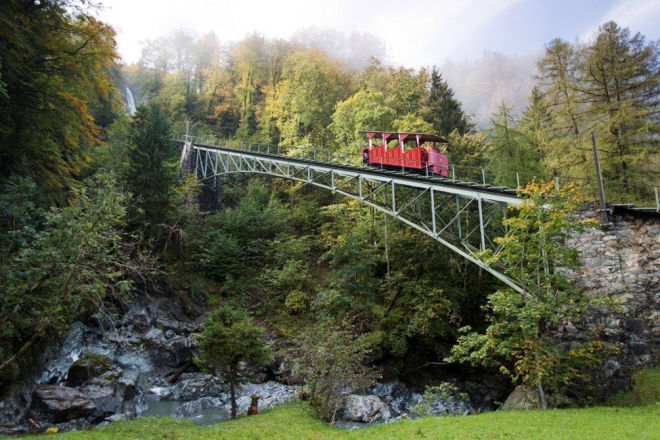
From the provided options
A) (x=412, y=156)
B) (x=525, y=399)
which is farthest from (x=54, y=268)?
(x=412, y=156)

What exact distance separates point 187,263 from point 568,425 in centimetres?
1966

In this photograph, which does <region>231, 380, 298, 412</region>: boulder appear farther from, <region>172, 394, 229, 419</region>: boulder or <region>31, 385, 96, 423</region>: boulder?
<region>31, 385, 96, 423</region>: boulder

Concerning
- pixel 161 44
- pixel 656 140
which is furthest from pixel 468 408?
pixel 161 44

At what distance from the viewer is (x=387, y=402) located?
1550 centimetres

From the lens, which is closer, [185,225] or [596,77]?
[596,77]

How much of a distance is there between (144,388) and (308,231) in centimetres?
1428

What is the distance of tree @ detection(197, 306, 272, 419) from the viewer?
11.9 m

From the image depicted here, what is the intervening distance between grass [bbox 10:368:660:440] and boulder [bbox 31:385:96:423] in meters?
1.78

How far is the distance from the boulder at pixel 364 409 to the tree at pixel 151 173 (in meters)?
Result: 14.1

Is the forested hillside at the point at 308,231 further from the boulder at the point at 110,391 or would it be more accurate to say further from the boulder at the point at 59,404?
the boulder at the point at 110,391

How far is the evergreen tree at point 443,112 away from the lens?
30781 mm

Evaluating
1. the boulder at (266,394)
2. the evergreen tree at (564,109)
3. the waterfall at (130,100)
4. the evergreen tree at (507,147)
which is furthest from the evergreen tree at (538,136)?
the waterfall at (130,100)

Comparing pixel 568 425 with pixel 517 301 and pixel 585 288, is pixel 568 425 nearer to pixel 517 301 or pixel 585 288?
pixel 517 301

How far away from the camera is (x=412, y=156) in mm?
18125
